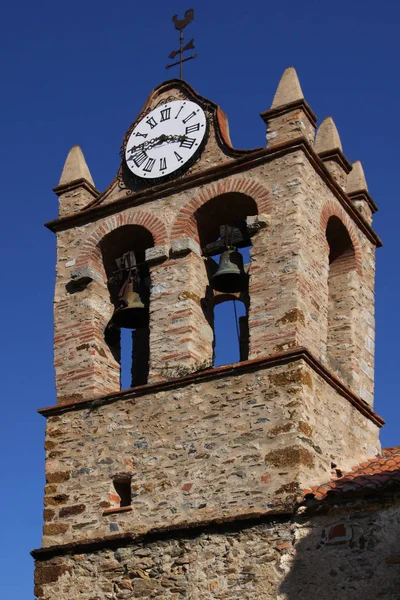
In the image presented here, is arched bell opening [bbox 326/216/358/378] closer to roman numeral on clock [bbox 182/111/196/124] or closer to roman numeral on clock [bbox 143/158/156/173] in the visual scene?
roman numeral on clock [bbox 182/111/196/124]

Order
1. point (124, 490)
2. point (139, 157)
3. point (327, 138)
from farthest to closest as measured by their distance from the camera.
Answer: point (327, 138), point (139, 157), point (124, 490)

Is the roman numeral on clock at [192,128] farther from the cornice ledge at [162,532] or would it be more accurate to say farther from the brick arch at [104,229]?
the cornice ledge at [162,532]

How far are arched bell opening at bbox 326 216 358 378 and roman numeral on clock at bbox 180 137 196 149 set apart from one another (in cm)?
198

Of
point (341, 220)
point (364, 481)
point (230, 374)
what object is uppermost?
point (341, 220)

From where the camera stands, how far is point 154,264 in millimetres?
15719

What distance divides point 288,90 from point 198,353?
352 centimetres

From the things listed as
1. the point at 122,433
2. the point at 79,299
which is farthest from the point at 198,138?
the point at 122,433

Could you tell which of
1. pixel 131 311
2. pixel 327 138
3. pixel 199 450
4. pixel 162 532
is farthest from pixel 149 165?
pixel 162 532

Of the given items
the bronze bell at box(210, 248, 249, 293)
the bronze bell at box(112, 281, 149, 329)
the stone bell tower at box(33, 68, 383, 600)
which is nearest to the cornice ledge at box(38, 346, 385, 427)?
the stone bell tower at box(33, 68, 383, 600)

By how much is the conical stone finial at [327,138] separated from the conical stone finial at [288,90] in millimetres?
1123

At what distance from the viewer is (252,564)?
13.1m

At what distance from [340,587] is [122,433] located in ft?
11.3

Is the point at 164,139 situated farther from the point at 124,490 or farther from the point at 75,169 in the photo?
the point at 124,490

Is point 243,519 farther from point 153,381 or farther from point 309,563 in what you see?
point 153,381
